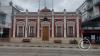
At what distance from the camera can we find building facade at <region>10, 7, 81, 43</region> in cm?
4084

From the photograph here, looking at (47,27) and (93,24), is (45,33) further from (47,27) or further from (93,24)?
(93,24)

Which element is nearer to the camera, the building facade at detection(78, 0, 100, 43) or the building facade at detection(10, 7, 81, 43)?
the building facade at detection(10, 7, 81, 43)

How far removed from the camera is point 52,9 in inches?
1651

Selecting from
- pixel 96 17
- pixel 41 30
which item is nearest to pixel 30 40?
pixel 41 30

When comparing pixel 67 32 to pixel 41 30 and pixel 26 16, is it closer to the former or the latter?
pixel 41 30

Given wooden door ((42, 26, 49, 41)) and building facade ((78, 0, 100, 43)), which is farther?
building facade ((78, 0, 100, 43))

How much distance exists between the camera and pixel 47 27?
41188 mm

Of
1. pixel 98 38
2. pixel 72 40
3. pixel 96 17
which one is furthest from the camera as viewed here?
pixel 96 17

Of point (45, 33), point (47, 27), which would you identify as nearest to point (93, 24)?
point (47, 27)

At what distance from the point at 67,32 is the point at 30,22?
820cm

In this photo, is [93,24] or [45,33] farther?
[93,24]

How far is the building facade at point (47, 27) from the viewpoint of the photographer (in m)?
40.8

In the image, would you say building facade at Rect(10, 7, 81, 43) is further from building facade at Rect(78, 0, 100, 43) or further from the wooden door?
building facade at Rect(78, 0, 100, 43)

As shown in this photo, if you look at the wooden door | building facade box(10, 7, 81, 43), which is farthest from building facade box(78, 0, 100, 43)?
the wooden door
